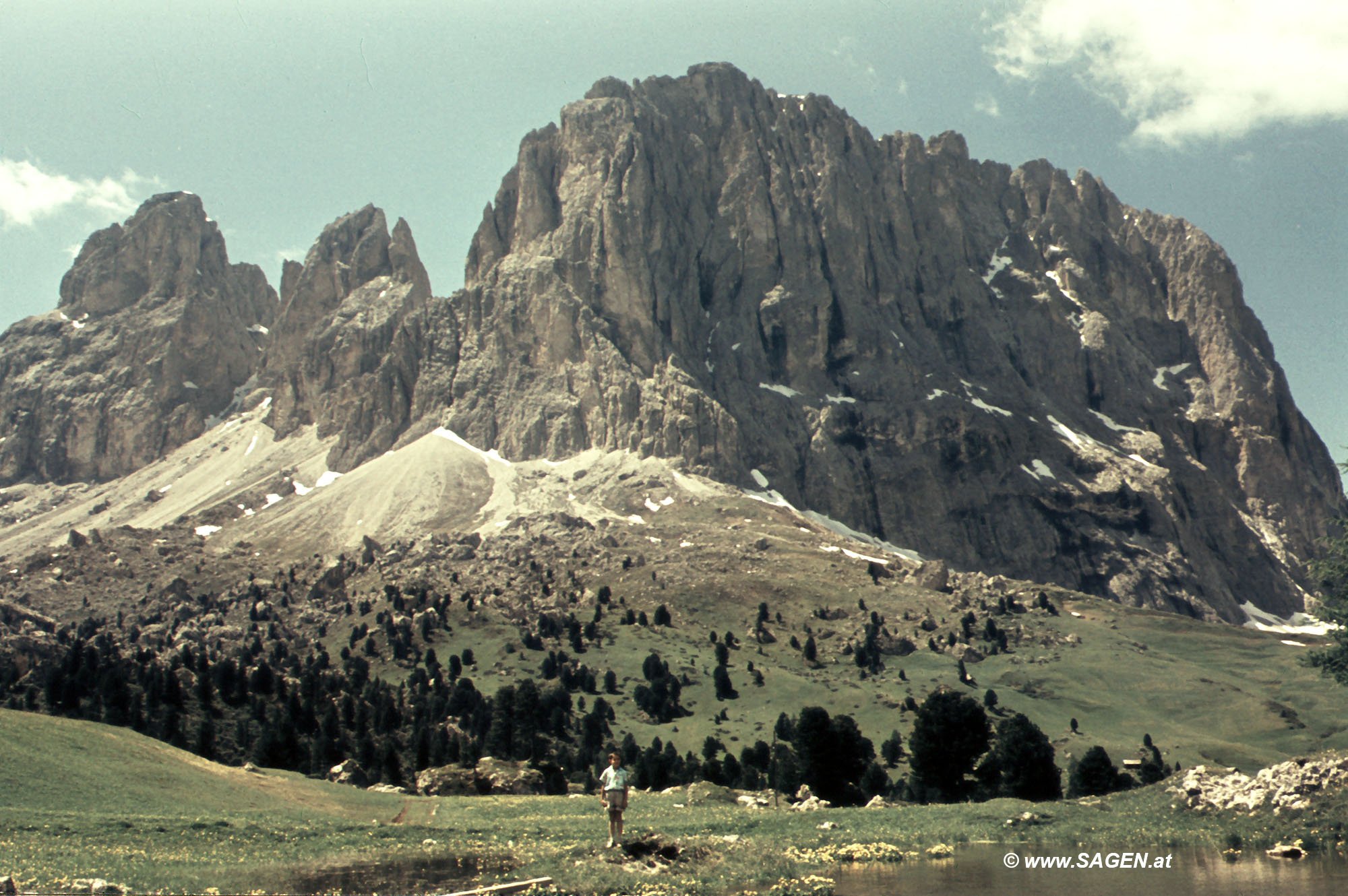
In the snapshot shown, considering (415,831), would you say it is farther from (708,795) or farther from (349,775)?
(349,775)

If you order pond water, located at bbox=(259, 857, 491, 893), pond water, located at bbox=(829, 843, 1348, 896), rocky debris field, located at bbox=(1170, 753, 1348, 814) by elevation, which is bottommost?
pond water, located at bbox=(829, 843, 1348, 896)

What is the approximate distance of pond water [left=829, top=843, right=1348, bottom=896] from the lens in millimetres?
28750

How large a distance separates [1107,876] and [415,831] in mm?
26817

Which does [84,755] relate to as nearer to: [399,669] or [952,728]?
[952,728]

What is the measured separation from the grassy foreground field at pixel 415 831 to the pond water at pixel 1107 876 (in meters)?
1.85

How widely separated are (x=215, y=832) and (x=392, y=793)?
31.7m

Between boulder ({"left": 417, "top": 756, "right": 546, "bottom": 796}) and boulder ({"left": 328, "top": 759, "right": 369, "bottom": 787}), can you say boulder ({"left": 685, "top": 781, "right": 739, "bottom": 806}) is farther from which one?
boulder ({"left": 328, "top": 759, "right": 369, "bottom": 787})

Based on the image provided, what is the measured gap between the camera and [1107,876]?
31766 mm

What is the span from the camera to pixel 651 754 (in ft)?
424

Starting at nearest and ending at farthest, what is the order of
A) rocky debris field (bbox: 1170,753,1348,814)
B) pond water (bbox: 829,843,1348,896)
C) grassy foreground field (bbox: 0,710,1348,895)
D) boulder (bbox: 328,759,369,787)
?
pond water (bbox: 829,843,1348,896) → grassy foreground field (bbox: 0,710,1348,895) → rocky debris field (bbox: 1170,753,1348,814) → boulder (bbox: 328,759,369,787)

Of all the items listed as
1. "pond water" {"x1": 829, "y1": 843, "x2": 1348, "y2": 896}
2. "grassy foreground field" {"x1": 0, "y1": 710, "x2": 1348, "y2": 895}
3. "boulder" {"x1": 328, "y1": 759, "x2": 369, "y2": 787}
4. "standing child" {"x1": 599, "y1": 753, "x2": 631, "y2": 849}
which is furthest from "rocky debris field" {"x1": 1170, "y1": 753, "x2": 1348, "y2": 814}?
"boulder" {"x1": 328, "y1": 759, "x2": 369, "y2": 787}

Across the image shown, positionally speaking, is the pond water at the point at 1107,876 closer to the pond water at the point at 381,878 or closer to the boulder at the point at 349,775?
the pond water at the point at 381,878

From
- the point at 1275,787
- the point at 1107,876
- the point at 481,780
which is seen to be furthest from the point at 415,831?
the point at 481,780

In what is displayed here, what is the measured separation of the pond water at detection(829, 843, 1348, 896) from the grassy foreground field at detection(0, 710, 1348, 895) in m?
1.85
